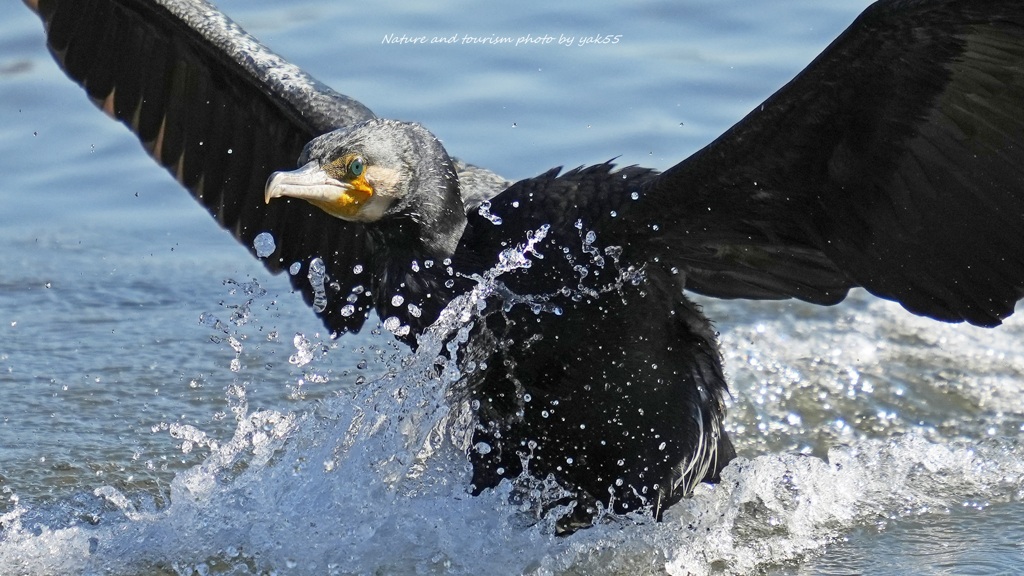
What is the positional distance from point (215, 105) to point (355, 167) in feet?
4.86

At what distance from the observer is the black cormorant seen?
3906 millimetres

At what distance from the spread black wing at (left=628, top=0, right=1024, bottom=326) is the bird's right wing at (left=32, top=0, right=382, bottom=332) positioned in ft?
5.15

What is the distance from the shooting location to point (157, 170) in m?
8.52

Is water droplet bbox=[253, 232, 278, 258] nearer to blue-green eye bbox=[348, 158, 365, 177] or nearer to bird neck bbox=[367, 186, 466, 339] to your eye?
bird neck bbox=[367, 186, 466, 339]

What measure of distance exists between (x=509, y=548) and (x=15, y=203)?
463cm

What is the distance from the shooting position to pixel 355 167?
437cm

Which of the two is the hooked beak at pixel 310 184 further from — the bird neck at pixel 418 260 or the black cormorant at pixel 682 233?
the bird neck at pixel 418 260

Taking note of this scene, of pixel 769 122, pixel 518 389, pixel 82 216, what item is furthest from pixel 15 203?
pixel 769 122

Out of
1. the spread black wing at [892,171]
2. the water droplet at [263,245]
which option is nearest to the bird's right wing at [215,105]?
the water droplet at [263,245]

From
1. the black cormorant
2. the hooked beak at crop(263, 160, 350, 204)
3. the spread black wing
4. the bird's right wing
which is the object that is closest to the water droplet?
the bird's right wing

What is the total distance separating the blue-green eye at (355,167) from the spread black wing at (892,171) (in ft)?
2.63

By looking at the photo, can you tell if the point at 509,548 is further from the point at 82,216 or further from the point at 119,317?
the point at 82,216

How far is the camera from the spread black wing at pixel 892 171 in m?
3.79

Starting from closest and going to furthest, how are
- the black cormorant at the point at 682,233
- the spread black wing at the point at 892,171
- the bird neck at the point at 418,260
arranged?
the spread black wing at the point at 892,171 → the black cormorant at the point at 682,233 → the bird neck at the point at 418,260
